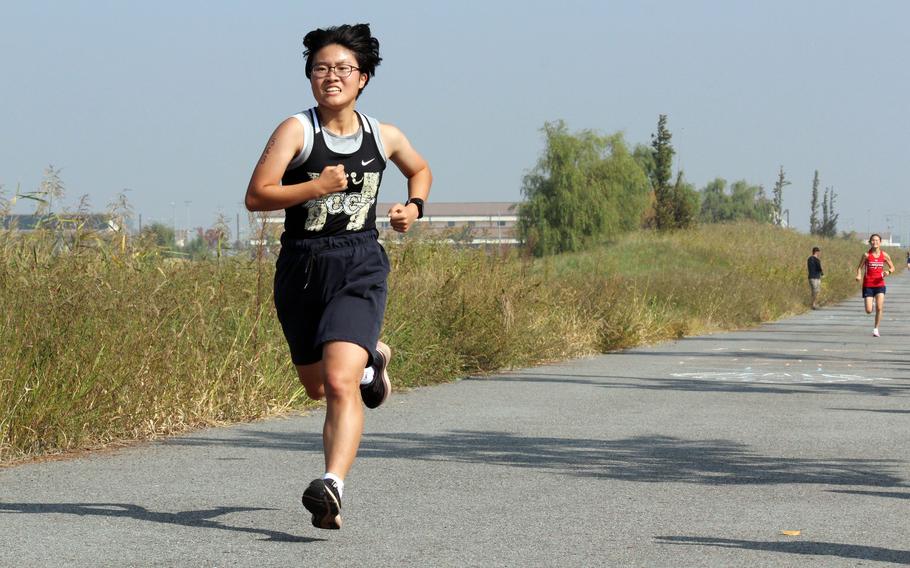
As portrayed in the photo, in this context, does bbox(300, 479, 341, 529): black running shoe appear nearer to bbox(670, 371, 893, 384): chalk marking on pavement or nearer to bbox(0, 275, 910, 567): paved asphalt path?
bbox(0, 275, 910, 567): paved asphalt path

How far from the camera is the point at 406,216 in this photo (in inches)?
244

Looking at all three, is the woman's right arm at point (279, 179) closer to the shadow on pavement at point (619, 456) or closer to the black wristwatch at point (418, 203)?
the black wristwatch at point (418, 203)

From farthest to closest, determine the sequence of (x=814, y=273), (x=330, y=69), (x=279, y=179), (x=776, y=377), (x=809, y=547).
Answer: (x=814, y=273), (x=776, y=377), (x=330, y=69), (x=279, y=179), (x=809, y=547)

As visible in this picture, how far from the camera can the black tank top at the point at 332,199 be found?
19.6 feet

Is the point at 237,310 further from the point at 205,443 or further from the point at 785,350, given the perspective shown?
the point at 785,350

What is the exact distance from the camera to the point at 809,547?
572cm

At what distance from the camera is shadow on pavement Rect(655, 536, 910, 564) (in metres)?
5.53

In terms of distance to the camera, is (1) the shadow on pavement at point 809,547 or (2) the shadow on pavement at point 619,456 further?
(2) the shadow on pavement at point 619,456

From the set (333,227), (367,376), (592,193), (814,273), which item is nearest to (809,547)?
(367,376)

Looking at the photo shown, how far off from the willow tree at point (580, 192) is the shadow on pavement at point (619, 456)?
6809 centimetres

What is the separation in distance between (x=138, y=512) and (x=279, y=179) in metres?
1.76

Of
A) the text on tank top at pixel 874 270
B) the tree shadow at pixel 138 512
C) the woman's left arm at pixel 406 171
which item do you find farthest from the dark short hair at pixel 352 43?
the text on tank top at pixel 874 270

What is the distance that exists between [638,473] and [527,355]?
864 cm

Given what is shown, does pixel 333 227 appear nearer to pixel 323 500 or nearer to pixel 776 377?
pixel 323 500
